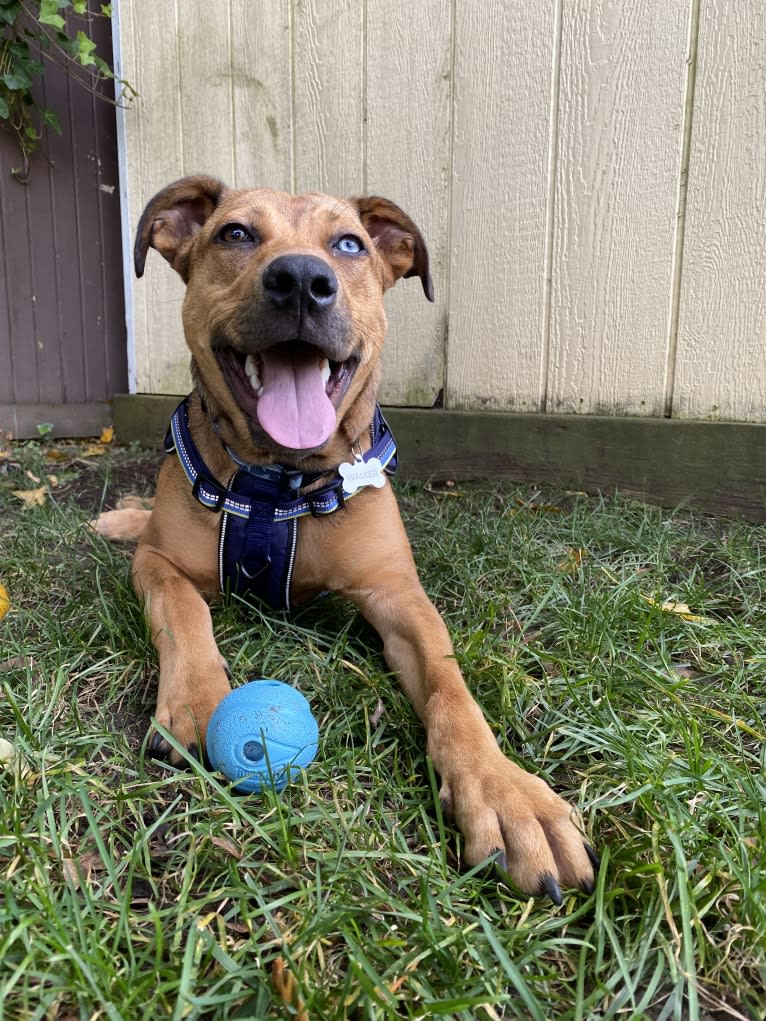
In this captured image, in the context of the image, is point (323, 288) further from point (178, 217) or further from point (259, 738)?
point (259, 738)

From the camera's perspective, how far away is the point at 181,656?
72.4 inches

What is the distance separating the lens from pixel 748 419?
3406mm

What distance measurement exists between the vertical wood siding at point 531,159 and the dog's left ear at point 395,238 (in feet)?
3.49

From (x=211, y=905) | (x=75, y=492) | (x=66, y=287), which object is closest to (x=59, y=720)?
(x=211, y=905)

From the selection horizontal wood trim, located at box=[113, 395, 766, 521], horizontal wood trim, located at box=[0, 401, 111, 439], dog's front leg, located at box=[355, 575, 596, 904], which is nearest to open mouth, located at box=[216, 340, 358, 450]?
dog's front leg, located at box=[355, 575, 596, 904]

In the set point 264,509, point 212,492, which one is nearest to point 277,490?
point 264,509

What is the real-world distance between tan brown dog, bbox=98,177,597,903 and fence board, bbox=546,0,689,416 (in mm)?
1227

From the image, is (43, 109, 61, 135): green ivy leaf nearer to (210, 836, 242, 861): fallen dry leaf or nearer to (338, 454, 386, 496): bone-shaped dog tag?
(338, 454, 386, 496): bone-shaped dog tag

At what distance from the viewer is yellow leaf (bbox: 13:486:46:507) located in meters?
3.75

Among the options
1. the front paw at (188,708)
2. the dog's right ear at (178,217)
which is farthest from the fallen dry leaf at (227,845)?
the dog's right ear at (178,217)

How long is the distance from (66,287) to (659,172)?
4272 millimetres

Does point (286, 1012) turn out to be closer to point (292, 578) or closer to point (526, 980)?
point (526, 980)

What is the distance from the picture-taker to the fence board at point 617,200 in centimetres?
339

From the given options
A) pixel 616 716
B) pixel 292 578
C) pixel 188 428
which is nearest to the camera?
pixel 616 716
